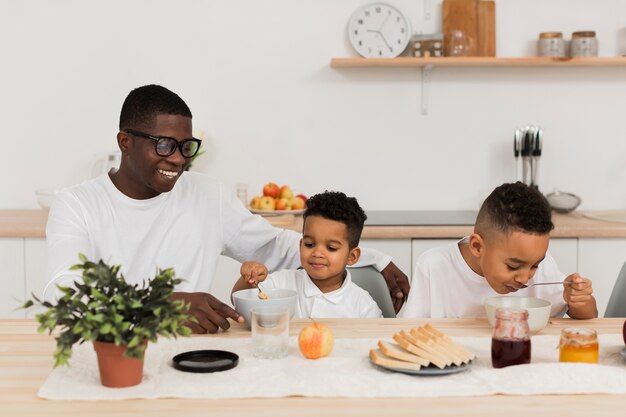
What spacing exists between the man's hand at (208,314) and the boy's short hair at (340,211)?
452 millimetres

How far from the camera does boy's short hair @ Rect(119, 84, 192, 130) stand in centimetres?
225

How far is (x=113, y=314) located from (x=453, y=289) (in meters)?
1.08

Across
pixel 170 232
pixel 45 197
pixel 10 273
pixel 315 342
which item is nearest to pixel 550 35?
pixel 170 232

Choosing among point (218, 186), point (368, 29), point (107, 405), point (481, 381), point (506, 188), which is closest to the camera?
point (107, 405)

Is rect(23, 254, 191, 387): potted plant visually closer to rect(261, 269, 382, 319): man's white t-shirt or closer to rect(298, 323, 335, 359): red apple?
rect(298, 323, 335, 359): red apple

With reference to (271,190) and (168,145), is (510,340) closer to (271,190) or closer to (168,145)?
(168,145)

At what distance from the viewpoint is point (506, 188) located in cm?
218

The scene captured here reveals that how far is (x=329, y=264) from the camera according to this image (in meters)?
2.23

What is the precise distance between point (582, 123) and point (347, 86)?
111 centimetres

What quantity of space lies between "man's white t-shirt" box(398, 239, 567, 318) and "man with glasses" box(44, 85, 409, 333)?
0.10 m

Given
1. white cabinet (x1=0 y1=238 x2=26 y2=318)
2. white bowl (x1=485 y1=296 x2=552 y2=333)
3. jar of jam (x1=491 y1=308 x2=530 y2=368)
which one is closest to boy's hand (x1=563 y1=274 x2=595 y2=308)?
white bowl (x1=485 y1=296 x2=552 y2=333)

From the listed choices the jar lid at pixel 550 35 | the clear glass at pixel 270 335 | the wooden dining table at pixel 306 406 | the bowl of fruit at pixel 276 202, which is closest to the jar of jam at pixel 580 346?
the wooden dining table at pixel 306 406

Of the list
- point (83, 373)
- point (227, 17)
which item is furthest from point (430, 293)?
point (227, 17)

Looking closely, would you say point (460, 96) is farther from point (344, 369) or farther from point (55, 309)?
point (55, 309)
